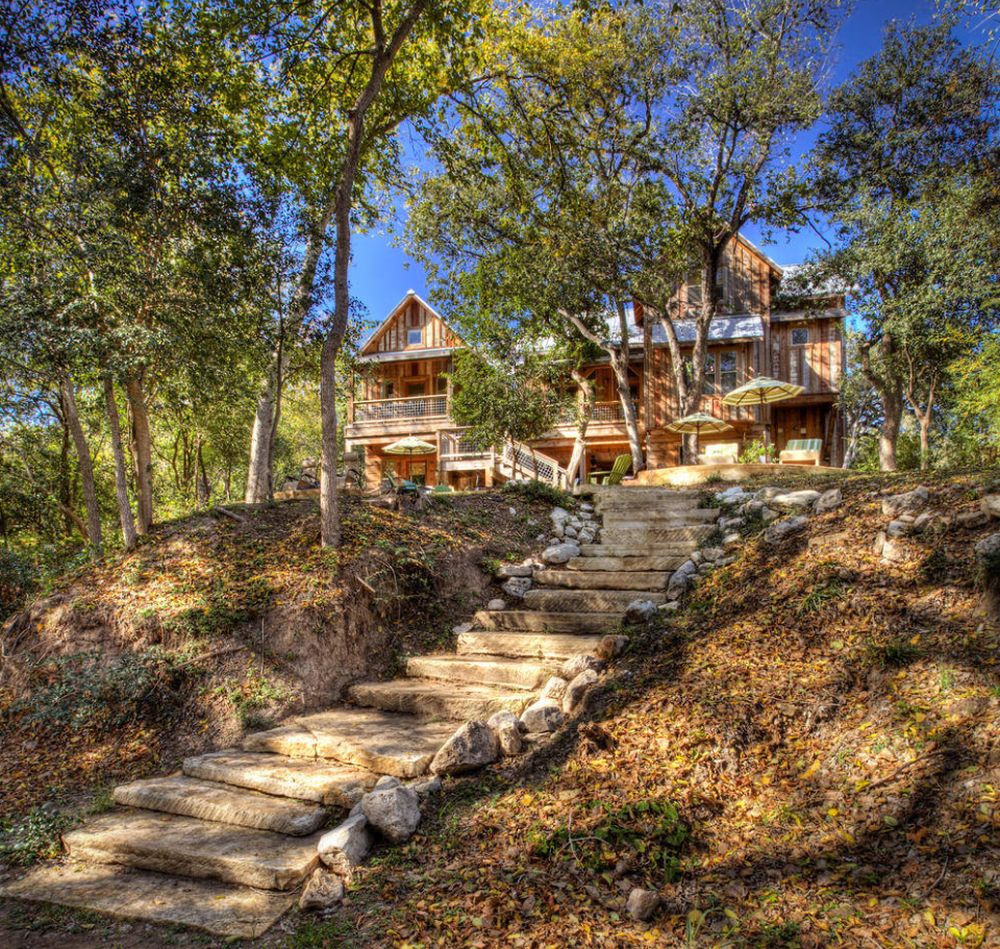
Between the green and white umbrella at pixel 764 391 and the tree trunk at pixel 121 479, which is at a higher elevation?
the green and white umbrella at pixel 764 391

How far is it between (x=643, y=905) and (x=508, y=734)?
1.48 metres

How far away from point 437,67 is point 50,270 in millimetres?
5119

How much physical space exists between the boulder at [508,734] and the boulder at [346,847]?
968 mm

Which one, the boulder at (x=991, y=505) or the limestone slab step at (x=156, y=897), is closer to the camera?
the limestone slab step at (x=156, y=897)

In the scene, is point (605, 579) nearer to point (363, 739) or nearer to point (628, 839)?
point (363, 739)

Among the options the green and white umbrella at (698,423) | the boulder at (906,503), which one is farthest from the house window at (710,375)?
the boulder at (906,503)

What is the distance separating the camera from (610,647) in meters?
4.42

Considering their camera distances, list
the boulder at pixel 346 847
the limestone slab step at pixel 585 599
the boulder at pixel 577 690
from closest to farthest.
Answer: the boulder at pixel 346 847, the boulder at pixel 577 690, the limestone slab step at pixel 585 599

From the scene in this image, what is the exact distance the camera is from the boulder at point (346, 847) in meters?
2.88

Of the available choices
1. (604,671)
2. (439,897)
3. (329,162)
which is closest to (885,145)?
(329,162)

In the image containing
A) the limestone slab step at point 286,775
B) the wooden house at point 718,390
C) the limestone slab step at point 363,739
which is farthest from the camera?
the wooden house at point 718,390

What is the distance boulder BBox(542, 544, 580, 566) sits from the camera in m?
6.74

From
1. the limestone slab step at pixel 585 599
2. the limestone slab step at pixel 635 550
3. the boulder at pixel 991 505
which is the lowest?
the limestone slab step at pixel 585 599

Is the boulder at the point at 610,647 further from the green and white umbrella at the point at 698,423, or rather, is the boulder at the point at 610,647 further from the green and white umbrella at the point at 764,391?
the green and white umbrella at the point at 764,391
